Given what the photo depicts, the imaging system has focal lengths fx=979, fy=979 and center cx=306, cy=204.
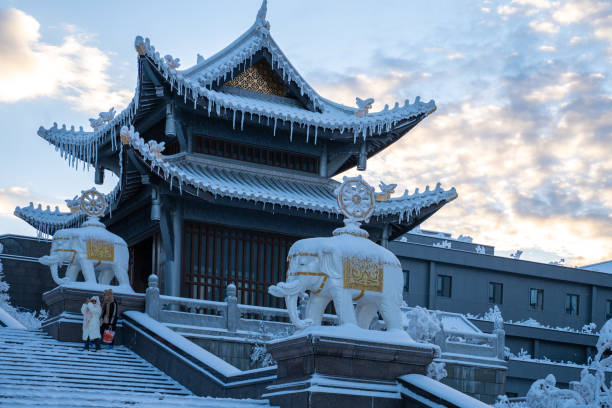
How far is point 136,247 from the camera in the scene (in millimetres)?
27422

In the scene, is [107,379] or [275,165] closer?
[107,379]

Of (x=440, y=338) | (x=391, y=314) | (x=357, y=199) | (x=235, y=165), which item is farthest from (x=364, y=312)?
(x=235, y=165)

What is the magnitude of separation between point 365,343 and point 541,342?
37.9m

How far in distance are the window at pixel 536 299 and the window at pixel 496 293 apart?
1971 millimetres

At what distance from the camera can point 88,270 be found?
18766 millimetres

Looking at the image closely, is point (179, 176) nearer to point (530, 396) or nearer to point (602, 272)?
point (530, 396)

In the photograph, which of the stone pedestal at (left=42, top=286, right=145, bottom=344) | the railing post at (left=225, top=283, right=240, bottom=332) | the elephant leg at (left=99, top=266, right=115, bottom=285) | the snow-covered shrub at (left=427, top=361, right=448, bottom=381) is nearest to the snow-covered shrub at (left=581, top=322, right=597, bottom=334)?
the snow-covered shrub at (left=427, top=361, right=448, bottom=381)

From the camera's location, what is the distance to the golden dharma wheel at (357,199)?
1144 cm

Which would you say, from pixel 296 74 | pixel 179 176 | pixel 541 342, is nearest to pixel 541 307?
pixel 541 342

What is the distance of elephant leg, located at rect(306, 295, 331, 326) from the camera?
1102 cm

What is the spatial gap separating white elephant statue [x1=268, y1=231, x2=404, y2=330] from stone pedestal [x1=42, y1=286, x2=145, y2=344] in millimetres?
7533

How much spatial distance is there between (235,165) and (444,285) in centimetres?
2363

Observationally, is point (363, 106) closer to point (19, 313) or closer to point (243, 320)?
point (243, 320)

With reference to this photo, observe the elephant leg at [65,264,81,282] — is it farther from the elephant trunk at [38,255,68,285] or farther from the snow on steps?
the snow on steps
